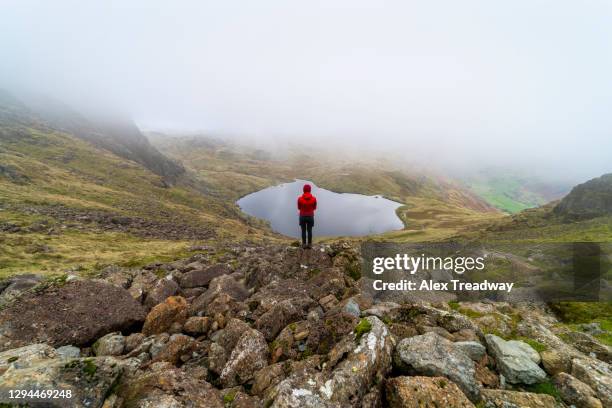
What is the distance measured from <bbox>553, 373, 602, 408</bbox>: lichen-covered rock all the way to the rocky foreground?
0.03 meters

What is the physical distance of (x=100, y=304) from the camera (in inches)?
594

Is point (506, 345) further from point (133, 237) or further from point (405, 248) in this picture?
point (133, 237)

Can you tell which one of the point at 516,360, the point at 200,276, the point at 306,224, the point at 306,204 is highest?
the point at 306,204

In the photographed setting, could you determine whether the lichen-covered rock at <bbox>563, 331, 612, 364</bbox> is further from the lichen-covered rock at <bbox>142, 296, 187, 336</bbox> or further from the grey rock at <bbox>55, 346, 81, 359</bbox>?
the grey rock at <bbox>55, 346, 81, 359</bbox>

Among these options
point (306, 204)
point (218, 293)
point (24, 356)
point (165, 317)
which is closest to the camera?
point (24, 356)

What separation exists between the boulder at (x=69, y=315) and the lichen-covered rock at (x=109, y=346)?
950mm

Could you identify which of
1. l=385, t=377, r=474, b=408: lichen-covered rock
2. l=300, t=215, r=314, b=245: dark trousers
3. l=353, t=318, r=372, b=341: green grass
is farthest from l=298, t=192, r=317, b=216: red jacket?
l=385, t=377, r=474, b=408: lichen-covered rock

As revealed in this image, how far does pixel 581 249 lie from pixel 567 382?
1342cm

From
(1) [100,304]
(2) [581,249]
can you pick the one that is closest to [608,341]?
(2) [581,249]

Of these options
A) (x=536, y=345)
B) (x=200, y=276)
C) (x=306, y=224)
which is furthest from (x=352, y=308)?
(x=200, y=276)

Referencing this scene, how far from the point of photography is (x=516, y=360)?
32.1 ft

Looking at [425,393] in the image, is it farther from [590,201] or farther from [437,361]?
[590,201]

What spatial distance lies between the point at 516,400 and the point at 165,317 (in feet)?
47.4

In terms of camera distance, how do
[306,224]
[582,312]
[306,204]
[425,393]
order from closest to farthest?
[425,393], [582,312], [306,204], [306,224]
